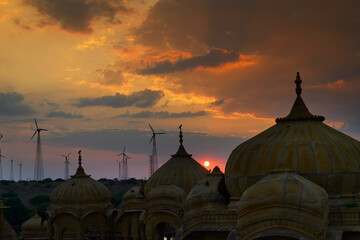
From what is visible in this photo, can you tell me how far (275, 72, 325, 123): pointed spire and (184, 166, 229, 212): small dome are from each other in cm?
497

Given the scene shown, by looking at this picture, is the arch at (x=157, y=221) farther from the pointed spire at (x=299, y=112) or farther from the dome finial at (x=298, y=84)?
the dome finial at (x=298, y=84)

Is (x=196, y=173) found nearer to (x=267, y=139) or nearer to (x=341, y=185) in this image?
(x=267, y=139)

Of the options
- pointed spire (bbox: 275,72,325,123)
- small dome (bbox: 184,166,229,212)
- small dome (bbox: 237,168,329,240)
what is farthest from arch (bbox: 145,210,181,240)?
small dome (bbox: 237,168,329,240)

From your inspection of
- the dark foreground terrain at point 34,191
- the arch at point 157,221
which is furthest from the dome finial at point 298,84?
the dark foreground terrain at point 34,191

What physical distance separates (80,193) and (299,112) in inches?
973

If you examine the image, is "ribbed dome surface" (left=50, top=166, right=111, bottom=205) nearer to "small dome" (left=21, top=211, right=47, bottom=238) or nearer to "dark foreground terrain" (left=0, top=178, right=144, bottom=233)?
"small dome" (left=21, top=211, right=47, bottom=238)

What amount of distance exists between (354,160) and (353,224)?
4.03m

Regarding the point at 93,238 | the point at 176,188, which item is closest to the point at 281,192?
the point at 176,188

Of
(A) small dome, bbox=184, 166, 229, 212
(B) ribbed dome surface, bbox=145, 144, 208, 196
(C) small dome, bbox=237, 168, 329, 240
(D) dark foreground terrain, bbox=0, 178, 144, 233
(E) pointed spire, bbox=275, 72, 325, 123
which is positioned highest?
(D) dark foreground terrain, bbox=0, 178, 144, 233

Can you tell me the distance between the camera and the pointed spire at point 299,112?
30859 mm

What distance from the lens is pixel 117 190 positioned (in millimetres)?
181375

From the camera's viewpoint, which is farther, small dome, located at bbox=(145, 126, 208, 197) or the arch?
small dome, located at bbox=(145, 126, 208, 197)

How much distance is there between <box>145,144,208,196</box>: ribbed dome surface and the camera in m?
43.6

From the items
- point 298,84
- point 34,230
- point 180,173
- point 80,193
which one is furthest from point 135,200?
point 298,84
